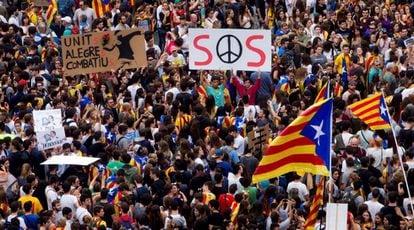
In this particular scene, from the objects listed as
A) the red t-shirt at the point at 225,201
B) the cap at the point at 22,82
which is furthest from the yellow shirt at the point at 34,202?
the cap at the point at 22,82

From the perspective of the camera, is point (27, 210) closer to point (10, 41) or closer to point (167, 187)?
point (167, 187)

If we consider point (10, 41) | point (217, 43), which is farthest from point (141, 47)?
point (10, 41)

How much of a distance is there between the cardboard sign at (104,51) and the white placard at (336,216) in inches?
471

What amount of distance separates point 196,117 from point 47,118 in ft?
8.02

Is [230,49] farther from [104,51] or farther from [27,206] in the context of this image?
[27,206]

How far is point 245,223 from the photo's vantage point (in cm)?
2430

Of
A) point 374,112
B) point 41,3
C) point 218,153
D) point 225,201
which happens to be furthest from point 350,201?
point 41,3

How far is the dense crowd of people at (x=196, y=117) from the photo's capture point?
978 inches

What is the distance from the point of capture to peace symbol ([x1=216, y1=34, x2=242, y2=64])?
3152cm

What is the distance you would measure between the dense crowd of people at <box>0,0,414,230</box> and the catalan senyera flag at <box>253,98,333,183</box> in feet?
1.30

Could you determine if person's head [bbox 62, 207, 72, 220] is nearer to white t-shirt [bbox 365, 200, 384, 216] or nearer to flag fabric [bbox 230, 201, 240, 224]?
flag fabric [bbox 230, 201, 240, 224]

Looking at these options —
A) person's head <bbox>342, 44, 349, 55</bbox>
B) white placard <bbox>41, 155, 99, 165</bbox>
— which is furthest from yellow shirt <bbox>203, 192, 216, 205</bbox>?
person's head <bbox>342, 44, 349, 55</bbox>

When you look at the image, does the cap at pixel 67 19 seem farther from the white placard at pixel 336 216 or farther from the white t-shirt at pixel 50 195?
the white placard at pixel 336 216

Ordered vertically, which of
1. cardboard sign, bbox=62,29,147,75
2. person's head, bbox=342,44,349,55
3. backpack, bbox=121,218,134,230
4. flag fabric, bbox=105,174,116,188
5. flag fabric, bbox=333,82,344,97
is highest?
cardboard sign, bbox=62,29,147,75
